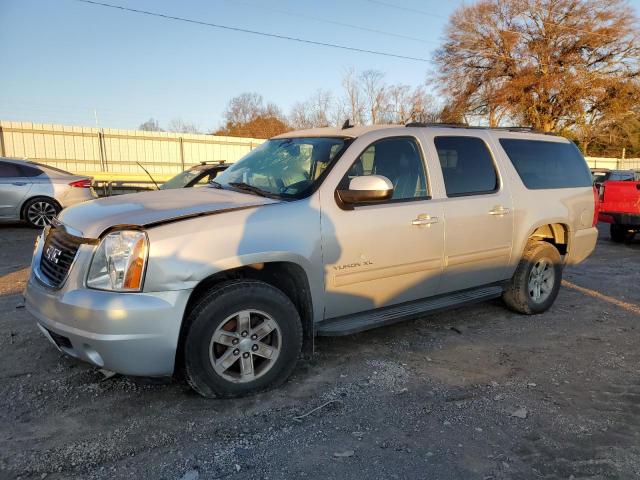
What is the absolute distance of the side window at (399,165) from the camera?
3.81 meters

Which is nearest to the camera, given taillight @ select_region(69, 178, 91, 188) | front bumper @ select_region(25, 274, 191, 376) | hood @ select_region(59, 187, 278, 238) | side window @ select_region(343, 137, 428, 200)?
front bumper @ select_region(25, 274, 191, 376)

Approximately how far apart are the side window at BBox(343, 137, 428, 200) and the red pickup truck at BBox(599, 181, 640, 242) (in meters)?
7.40

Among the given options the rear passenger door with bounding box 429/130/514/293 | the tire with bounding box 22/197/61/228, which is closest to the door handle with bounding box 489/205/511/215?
the rear passenger door with bounding box 429/130/514/293

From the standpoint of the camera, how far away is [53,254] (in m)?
3.17

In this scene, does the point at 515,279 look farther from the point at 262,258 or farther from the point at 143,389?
the point at 143,389

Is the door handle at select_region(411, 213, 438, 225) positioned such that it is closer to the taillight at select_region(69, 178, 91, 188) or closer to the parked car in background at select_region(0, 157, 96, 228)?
the parked car in background at select_region(0, 157, 96, 228)

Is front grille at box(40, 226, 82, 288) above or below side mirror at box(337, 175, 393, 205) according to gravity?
below

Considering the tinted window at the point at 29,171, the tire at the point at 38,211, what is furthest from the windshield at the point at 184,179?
the tinted window at the point at 29,171

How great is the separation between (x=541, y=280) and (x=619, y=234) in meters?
6.53

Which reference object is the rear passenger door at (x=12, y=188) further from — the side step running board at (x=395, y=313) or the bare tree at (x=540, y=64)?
the bare tree at (x=540, y=64)

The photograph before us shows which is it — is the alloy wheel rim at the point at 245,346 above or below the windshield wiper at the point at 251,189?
below

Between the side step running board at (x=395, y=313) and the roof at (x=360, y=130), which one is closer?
the side step running board at (x=395, y=313)

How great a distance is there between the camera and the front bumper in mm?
2732

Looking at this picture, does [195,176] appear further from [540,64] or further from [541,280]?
[540,64]
